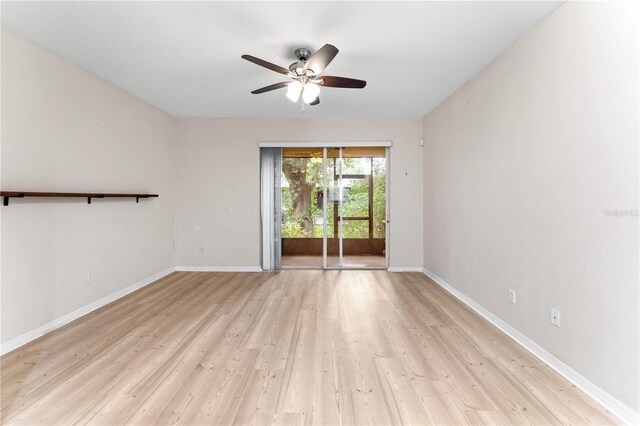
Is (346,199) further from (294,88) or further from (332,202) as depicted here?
(294,88)

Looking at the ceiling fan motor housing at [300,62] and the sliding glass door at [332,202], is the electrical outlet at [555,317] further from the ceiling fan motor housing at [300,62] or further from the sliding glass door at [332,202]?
the sliding glass door at [332,202]

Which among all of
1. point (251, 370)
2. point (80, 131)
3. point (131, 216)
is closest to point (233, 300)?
point (251, 370)

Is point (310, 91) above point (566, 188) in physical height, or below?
above

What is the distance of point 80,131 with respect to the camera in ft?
9.82

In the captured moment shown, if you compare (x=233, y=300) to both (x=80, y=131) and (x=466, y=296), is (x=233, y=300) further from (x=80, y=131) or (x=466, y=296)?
(x=466, y=296)

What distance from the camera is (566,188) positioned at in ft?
6.52

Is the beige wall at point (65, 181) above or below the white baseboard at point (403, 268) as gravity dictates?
above

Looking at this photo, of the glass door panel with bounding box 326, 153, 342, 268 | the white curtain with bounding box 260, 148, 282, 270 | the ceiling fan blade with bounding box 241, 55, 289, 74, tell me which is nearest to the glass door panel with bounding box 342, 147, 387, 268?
the glass door panel with bounding box 326, 153, 342, 268

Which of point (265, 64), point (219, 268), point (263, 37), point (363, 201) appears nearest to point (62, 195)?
point (265, 64)

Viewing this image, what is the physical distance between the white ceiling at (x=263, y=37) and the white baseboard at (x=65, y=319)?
2.51 m

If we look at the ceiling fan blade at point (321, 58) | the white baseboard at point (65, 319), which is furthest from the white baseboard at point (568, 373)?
the white baseboard at point (65, 319)

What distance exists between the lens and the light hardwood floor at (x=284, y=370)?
5.28 ft

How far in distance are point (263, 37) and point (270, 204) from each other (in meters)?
2.83

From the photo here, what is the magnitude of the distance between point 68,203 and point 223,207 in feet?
7.25
